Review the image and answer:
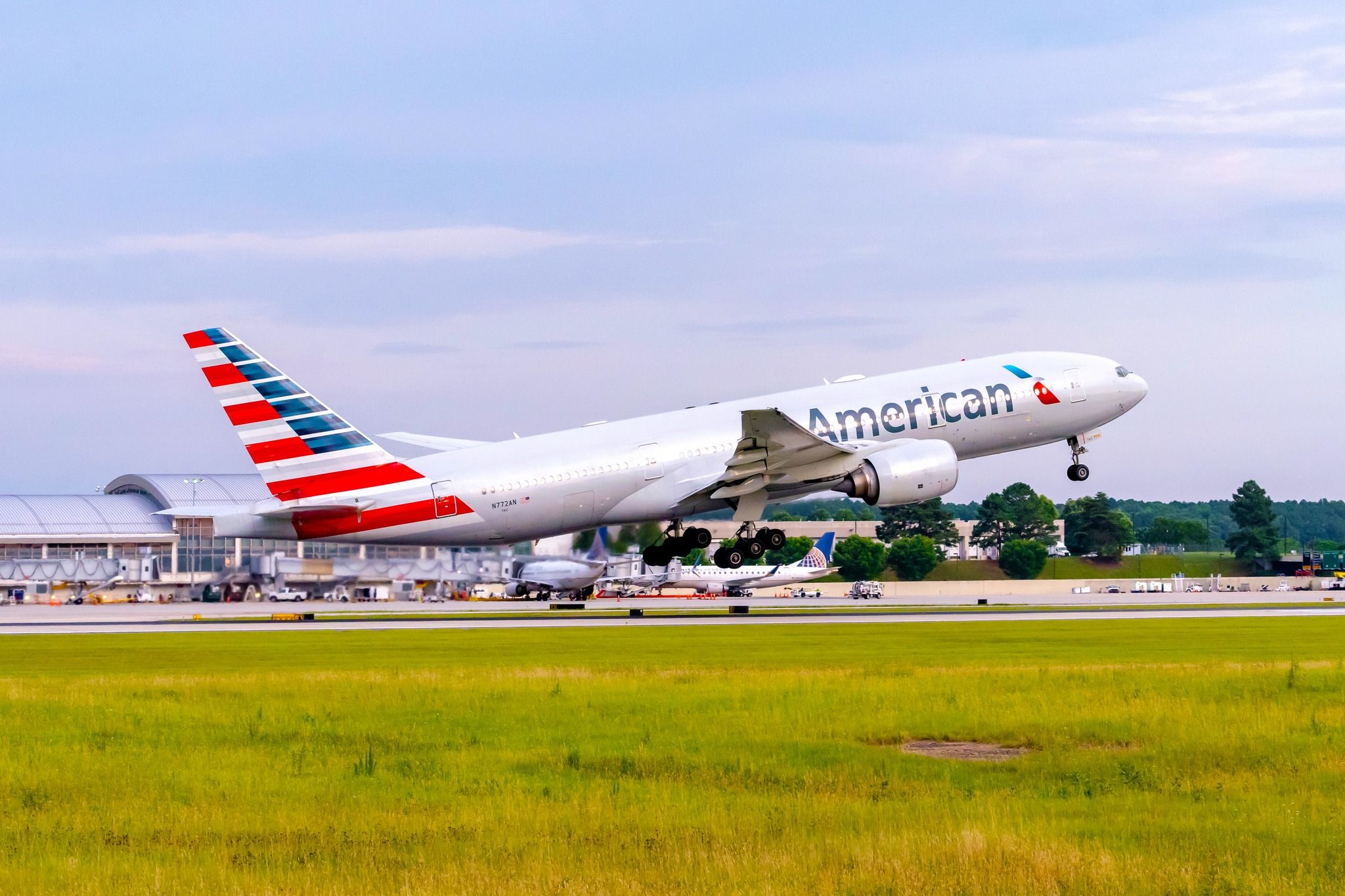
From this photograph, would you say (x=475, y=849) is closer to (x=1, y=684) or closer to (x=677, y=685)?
(x=677, y=685)

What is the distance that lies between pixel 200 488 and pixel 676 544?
10050 centimetres

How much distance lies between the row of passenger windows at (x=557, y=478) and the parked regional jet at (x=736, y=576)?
66943 millimetres

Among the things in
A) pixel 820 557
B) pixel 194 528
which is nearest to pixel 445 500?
pixel 820 557

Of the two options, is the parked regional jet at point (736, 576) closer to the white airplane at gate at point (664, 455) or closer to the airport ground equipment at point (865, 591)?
the airport ground equipment at point (865, 591)

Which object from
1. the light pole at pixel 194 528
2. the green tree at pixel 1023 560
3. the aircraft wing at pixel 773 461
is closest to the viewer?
the aircraft wing at pixel 773 461

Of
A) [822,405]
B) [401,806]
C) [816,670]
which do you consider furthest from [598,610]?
[401,806]

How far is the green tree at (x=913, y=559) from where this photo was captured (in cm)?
17875

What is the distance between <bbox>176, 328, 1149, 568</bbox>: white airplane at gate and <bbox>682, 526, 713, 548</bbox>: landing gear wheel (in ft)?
0.27

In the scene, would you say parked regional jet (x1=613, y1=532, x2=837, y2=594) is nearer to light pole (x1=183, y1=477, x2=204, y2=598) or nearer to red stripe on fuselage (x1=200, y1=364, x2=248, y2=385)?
light pole (x1=183, y1=477, x2=204, y2=598)

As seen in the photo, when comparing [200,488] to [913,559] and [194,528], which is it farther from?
[913,559]

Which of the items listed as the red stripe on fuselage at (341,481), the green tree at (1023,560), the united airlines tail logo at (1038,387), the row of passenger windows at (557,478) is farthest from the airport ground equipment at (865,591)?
the red stripe on fuselage at (341,481)

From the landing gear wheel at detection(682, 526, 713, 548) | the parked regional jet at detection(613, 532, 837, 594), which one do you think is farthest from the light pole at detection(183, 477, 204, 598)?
the landing gear wheel at detection(682, 526, 713, 548)

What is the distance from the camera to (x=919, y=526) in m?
196

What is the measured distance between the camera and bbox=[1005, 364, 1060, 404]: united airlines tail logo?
199 ft
